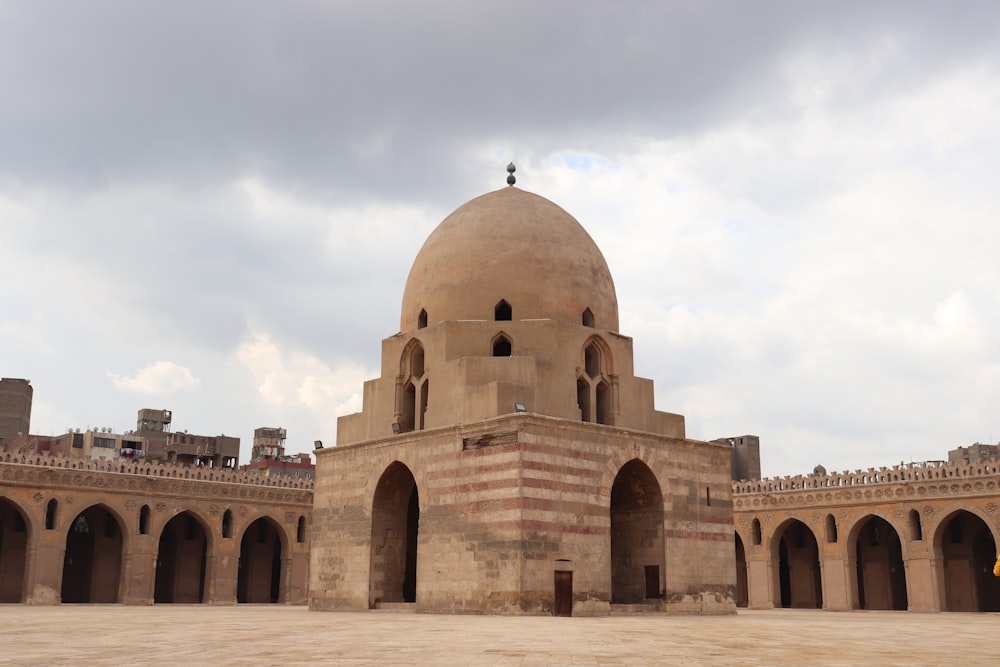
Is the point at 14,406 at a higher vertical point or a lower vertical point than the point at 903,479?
higher

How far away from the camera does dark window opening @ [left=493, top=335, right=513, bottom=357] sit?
22.8 metres

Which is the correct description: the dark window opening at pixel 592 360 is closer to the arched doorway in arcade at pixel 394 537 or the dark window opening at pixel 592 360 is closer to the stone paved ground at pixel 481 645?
the arched doorway in arcade at pixel 394 537

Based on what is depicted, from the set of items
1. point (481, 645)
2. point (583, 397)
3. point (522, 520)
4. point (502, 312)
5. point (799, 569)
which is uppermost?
point (502, 312)

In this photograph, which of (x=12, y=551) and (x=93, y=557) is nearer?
(x=12, y=551)

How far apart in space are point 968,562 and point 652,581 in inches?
664

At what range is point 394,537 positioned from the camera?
23422 millimetres

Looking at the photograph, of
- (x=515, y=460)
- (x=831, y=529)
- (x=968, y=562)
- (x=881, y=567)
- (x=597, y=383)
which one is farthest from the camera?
(x=881, y=567)

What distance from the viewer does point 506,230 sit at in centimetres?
2378

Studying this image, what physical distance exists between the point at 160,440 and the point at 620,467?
37.6 meters

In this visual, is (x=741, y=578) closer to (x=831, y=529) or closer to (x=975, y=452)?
(x=831, y=529)

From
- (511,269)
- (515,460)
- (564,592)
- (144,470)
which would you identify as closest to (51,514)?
(144,470)

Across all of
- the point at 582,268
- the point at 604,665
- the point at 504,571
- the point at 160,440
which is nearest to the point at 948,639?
the point at 604,665

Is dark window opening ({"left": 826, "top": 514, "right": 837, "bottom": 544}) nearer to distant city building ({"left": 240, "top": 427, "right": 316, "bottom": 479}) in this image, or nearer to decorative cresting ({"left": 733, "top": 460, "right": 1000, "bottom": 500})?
decorative cresting ({"left": 733, "top": 460, "right": 1000, "bottom": 500})

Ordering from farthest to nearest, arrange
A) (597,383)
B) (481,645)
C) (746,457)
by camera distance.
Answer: (746,457)
(597,383)
(481,645)
